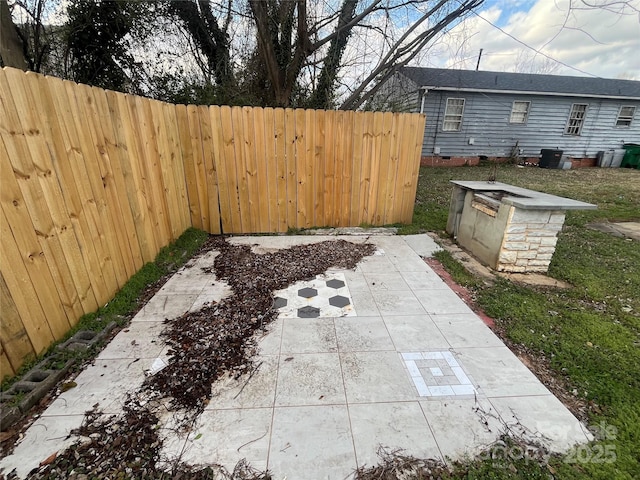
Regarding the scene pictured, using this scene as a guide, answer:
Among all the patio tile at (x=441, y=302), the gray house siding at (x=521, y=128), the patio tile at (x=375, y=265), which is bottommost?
the patio tile at (x=375, y=265)

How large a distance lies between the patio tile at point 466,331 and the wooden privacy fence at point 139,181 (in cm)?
256

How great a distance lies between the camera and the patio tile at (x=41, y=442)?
136 centimetres

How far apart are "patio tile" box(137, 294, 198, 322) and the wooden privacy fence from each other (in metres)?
0.34

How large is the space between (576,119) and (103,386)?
17.6 metres

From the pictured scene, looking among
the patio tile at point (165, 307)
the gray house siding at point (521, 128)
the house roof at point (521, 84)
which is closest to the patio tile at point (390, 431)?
the patio tile at point (165, 307)

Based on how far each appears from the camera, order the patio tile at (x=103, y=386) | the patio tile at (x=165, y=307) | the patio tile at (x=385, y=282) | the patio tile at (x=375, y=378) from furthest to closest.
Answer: the patio tile at (x=385, y=282) < the patio tile at (x=165, y=307) < the patio tile at (x=375, y=378) < the patio tile at (x=103, y=386)

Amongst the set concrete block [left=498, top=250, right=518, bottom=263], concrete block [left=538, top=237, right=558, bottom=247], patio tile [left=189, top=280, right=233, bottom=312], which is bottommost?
patio tile [left=189, top=280, right=233, bottom=312]

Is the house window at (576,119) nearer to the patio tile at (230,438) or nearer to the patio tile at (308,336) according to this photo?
the patio tile at (308,336)

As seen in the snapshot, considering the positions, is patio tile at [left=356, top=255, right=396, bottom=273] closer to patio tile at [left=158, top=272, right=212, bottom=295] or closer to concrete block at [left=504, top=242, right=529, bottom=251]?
concrete block at [left=504, top=242, right=529, bottom=251]

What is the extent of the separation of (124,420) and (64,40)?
22.5 ft

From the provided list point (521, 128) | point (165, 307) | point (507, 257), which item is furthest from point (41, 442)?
point (521, 128)

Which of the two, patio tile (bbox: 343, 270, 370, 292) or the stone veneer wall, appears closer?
patio tile (bbox: 343, 270, 370, 292)

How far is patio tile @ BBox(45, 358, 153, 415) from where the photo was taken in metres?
1.66

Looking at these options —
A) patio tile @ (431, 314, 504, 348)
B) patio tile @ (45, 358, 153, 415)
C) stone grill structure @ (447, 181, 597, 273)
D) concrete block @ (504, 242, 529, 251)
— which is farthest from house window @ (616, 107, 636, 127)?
patio tile @ (45, 358, 153, 415)
